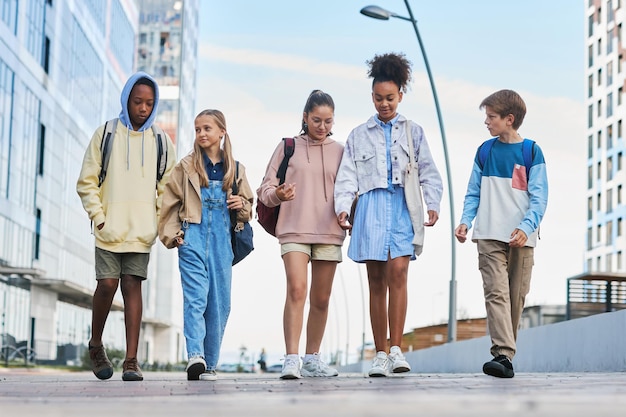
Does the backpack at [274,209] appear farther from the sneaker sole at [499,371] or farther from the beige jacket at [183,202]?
the sneaker sole at [499,371]

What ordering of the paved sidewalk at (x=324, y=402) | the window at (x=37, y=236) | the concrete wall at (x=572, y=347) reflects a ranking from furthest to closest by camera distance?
the window at (x=37, y=236) < the concrete wall at (x=572, y=347) < the paved sidewalk at (x=324, y=402)

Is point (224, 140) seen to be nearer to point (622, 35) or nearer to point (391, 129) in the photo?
point (391, 129)

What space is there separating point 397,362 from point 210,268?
1482mm

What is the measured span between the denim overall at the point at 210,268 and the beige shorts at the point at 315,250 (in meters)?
0.45

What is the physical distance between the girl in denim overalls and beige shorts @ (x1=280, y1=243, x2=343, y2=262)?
389mm

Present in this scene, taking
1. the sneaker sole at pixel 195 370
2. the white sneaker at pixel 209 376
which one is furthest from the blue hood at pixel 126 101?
the sneaker sole at pixel 195 370

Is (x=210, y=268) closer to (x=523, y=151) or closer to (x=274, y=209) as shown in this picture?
(x=274, y=209)

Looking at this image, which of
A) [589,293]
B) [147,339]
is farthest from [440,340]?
[147,339]

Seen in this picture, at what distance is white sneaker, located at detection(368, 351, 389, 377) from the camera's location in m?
7.39

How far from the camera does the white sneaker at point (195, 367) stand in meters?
7.41

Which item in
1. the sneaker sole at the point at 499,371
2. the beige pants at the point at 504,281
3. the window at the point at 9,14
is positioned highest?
the window at the point at 9,14

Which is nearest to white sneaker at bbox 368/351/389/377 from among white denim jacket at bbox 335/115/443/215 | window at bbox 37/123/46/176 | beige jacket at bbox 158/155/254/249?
white denim jacket at bbox 335/115/443/215

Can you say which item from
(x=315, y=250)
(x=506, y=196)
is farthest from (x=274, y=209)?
(x=506, y=196)

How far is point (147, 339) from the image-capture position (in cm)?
9981
